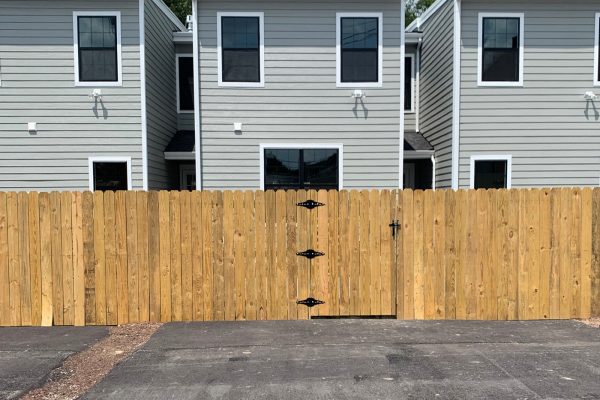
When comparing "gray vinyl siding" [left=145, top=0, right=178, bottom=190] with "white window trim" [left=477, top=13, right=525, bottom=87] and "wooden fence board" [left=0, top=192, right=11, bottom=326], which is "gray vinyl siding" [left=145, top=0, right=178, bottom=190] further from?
"white window trim" [left=477, top=13, right=525, bottom=87]

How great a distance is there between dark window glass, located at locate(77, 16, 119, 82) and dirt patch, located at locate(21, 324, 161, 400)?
6549 mm

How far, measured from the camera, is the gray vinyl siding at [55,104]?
10.2m

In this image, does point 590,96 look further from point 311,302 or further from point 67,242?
point 67,242

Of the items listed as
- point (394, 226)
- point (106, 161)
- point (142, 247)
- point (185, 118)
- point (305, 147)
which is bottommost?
point (142, 247)

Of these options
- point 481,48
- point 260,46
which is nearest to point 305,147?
point 260,46

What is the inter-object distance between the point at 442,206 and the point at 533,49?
254 inches

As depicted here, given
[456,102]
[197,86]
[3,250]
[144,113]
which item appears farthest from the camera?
[456,102]

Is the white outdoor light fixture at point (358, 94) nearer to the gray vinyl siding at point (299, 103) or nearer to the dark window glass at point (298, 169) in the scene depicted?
the gray vinyl siding at point (299, 103)

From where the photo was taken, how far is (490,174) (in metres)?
10.7

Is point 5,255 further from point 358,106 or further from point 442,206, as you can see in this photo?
point 358,106

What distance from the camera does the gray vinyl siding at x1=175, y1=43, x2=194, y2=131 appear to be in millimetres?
12906

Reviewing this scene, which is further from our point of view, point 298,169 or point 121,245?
point 298,169

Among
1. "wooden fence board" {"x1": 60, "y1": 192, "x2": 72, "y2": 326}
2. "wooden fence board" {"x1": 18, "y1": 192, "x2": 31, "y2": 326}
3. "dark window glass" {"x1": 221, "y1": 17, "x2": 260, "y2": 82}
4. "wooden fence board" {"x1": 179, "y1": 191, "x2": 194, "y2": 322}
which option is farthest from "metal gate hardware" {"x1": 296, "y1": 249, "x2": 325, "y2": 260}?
"dark window glass" {"x1": 221, "y1": 17, "x2": 260, "y2": 82}

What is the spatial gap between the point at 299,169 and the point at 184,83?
494 centimetres
